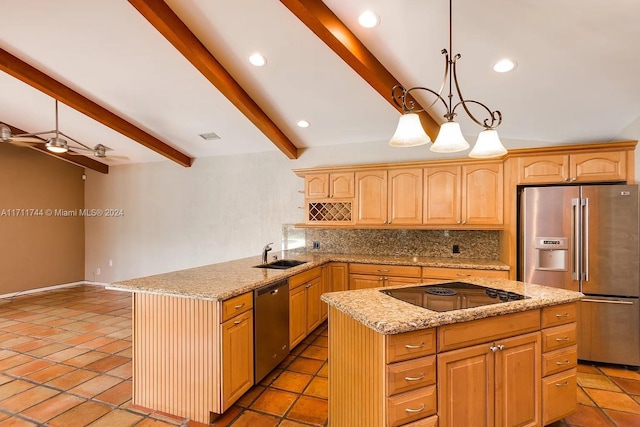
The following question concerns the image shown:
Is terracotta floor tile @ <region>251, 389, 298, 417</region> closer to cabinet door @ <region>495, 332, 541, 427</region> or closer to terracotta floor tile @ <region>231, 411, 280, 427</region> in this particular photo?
terracotta floor tile @ <region>231, 411, 280, 427</region>

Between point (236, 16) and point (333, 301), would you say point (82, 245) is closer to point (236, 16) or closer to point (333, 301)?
point (236, 16)

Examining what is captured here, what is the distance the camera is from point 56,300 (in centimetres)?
545

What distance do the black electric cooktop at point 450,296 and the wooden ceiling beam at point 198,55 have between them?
2552 millimetres

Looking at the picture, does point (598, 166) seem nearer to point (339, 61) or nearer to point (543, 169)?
point (543, 169)

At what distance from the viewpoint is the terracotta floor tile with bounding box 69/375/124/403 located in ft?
8.53

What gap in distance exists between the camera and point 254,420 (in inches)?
87.8

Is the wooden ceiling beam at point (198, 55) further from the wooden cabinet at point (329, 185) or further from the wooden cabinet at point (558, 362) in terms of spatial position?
the wooden cabinet at point (558, 362)

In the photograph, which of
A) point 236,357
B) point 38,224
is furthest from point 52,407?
point 38,224

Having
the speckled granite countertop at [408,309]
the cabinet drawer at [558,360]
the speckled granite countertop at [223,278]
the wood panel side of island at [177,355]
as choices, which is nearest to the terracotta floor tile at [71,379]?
the wood panel side of island at [177,355]

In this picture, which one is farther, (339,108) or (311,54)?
(339,108)

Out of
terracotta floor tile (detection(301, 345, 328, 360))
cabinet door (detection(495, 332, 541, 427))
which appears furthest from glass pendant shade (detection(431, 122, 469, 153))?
terracotta floor tile (detection(301, 345, 328, 360))

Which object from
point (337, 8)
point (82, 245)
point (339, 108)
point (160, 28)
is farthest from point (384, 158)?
point (82, 245)

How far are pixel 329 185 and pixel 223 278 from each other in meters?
2.16

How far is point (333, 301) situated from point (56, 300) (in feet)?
19.2
